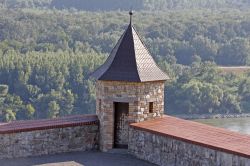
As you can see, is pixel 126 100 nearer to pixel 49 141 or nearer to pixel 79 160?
Result: pixel 79 160

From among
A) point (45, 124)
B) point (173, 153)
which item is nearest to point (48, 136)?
point (45, 124)

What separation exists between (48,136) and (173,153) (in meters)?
2.62

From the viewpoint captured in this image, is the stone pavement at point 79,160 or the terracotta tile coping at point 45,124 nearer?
the stone pavement at point 79,160

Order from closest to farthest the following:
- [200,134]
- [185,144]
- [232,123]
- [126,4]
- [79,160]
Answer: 1. [185,144]
2. [200,134]
3. [79,160]
4. [232,123]
5. [126,4]

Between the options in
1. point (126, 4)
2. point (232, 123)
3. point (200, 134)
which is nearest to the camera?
point (200, 134)

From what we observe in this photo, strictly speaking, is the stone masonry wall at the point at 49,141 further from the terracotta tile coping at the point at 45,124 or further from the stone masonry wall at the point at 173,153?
the stone masonry wall at the point at 173,153

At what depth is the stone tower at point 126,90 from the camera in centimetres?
1357

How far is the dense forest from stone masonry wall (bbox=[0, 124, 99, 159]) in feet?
146

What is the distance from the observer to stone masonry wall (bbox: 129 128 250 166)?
1102cm

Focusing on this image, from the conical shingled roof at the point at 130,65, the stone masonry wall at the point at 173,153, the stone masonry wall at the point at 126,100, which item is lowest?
the stone masonry wall at the point at 173,153

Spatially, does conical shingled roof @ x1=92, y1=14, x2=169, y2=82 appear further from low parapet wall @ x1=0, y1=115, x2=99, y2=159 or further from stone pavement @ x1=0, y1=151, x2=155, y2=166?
stone pavement @ x1=0, y1=151, x2=155, y2=166

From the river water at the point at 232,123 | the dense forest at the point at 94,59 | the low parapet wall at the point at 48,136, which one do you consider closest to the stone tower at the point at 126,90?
the low parapet wall at the point at 48,136

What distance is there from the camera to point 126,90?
44.6 feet

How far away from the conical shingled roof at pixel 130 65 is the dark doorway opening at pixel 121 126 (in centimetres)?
63
